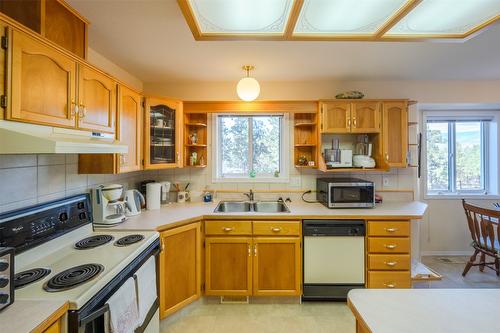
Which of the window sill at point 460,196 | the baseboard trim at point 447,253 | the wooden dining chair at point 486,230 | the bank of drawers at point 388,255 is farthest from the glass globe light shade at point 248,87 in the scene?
the baseboard trim at point 447,253

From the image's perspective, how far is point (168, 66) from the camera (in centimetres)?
243

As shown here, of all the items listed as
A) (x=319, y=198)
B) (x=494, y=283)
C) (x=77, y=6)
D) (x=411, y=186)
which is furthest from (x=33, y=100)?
(x=494, y=283)

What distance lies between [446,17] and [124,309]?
7.86 ft

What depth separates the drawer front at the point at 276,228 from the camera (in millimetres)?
2279

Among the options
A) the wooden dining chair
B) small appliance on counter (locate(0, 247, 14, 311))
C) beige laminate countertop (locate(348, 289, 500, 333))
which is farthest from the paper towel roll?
the wooden dining chair

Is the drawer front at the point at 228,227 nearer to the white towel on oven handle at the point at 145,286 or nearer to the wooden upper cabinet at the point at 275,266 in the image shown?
the wooden upper cabinet at the point at 275,266

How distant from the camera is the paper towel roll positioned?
97.9 inches

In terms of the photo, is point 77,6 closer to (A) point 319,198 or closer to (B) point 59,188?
(B) point 59,188

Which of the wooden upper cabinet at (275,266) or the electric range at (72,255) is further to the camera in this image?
the wooden upper cabinet at (275,266)

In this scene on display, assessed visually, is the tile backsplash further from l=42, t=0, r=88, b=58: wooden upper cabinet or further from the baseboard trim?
the baseboard trim

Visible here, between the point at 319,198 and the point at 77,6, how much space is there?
2.70m

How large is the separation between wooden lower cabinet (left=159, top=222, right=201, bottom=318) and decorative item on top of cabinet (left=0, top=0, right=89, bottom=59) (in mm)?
1493

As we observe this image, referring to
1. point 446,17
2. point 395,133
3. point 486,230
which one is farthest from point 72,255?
point 486,230

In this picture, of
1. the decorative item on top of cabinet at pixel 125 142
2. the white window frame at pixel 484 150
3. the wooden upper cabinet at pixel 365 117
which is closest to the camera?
the decorative item on top of cabinet at pixel 125 142
